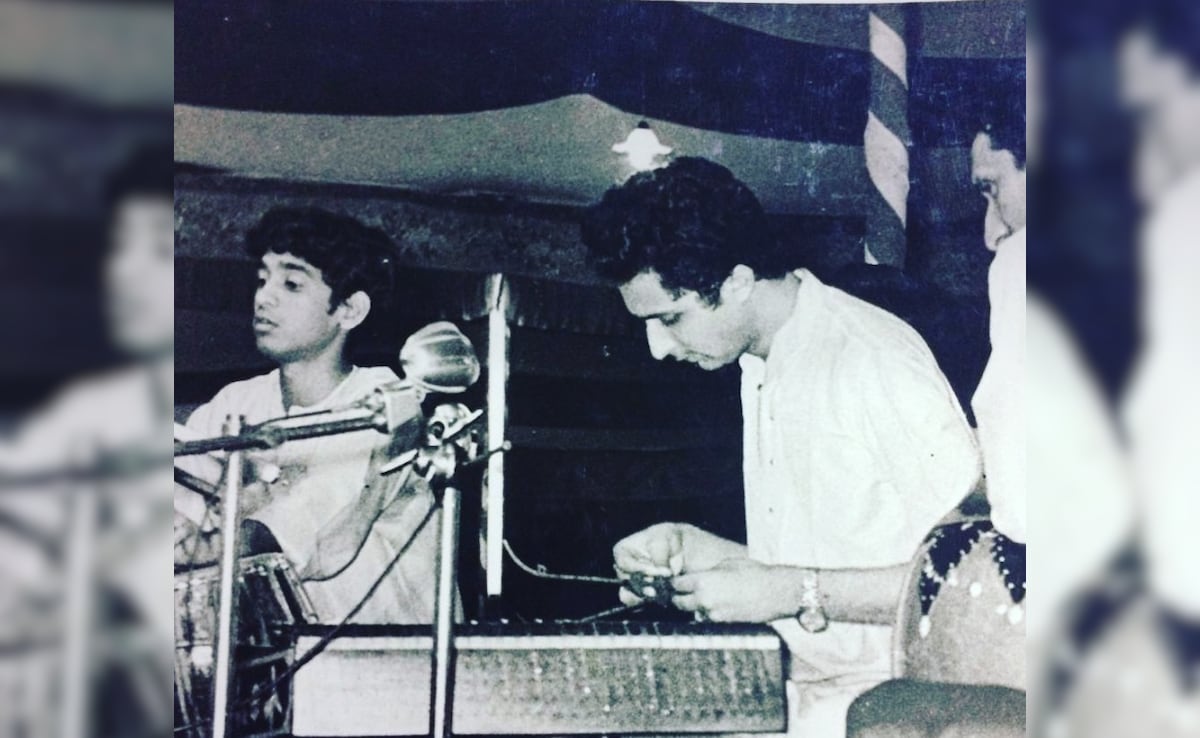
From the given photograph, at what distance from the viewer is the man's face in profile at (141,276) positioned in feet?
6.84

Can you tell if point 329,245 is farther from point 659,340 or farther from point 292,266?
point 659,340

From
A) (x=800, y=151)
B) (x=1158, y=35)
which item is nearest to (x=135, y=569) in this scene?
(x=800, y=151)

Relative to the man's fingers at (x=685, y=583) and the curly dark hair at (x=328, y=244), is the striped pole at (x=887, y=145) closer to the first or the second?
the man's fingers at (x=685, y=583)

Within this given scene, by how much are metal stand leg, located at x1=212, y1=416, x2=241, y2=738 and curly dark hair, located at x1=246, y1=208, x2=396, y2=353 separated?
0.39 m

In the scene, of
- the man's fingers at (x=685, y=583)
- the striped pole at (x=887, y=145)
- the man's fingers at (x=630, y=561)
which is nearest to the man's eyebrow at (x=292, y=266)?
the man's fingers at (x=630, y=561)

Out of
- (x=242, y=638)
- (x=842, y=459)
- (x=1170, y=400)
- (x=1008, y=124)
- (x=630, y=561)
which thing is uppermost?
(x=1008, y=124)

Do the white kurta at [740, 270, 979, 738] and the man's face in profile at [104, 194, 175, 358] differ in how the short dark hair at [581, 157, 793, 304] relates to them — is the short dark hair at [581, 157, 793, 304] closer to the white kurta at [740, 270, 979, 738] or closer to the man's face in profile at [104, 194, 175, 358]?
the white kurta at [740, 270, 979, 738]

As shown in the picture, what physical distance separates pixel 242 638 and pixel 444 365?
0.67 m

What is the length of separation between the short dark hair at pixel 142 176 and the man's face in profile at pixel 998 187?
A: 5.35ft

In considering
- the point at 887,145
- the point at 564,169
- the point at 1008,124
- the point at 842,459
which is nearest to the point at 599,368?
the point at 564,169

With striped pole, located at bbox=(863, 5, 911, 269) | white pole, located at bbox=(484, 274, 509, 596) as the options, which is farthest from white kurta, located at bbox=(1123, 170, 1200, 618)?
white pole, located at bbox=(484, 274, 509, 596)

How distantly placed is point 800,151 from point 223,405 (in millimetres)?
1303

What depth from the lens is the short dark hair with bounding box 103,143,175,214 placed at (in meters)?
2.05

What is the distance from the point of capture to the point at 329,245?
241cm
